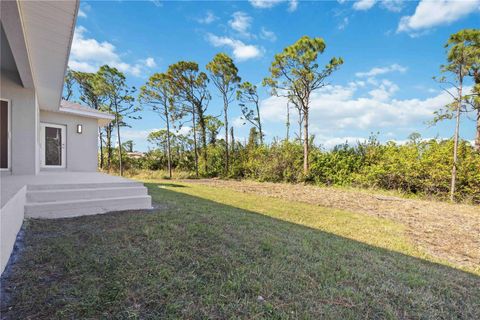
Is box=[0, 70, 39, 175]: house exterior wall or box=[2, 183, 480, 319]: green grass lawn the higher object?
box=[0, 70, 39, 175]: house exterior wall

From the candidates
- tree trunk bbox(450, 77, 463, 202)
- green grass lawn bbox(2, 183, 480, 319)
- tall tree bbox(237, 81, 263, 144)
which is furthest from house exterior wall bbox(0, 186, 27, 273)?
tall tree bbox(237, 81, 263, 144)

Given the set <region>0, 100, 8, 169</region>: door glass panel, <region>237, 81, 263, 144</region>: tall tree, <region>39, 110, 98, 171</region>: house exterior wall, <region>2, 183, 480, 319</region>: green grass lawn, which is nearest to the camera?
<region>2, 183, 480, 319</region>: green grass lawn

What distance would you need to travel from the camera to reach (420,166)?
Answer: 8383mm

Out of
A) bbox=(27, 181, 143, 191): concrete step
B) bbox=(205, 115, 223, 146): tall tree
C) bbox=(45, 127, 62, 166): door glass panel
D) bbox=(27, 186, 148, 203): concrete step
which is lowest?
bbox=(27, 186, 148, 203): concrete step

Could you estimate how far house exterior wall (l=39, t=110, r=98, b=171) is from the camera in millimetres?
8477

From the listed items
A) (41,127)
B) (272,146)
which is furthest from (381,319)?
(272,146)

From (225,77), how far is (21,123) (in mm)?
11306

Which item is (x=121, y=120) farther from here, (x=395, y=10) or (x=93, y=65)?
(x=395, y=10)

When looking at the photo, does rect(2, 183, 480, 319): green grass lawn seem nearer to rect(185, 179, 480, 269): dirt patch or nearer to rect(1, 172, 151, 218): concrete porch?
rect(1, 172, 151, 218): concrete porch

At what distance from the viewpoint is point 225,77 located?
15.2 meters

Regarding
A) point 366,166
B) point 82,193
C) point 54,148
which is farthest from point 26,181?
point 366,166

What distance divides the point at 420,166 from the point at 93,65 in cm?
1876

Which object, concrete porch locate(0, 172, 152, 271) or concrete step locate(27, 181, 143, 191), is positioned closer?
concrete porch locate(0, 172, 152, 271)

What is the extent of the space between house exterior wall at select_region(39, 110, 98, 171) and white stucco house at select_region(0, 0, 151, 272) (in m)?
0.66
